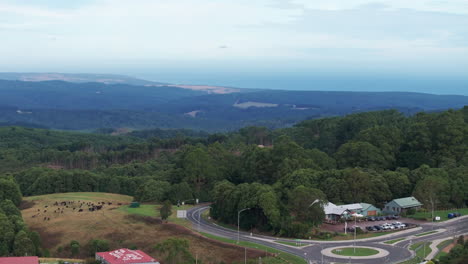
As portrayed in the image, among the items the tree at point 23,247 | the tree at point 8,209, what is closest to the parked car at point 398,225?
the tree at point 23,247

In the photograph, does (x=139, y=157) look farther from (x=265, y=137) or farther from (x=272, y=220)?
(x=272, y=220)

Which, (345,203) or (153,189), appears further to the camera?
(153,189)

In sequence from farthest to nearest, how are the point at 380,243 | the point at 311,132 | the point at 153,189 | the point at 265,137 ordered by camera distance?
the point at 265,137 → the point at 311,132 → the point at 153,189 → the point at 380,243

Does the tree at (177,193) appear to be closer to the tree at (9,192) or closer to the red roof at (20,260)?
the tree at (9,192)

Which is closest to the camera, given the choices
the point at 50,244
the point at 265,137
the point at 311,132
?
the point at 50,244

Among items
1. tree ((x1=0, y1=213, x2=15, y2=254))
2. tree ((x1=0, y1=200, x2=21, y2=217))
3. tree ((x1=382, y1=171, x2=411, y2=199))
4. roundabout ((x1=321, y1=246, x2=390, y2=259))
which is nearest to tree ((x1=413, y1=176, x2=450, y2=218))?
tree ((x1=382, y1=171, x2=411, y2=199))

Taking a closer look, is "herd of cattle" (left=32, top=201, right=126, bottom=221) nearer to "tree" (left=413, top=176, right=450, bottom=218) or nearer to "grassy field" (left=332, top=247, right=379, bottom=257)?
"grassy field" (left=332, top=247, right=379, bottom=257)

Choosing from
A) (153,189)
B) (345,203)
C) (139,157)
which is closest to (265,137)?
(139,157)
